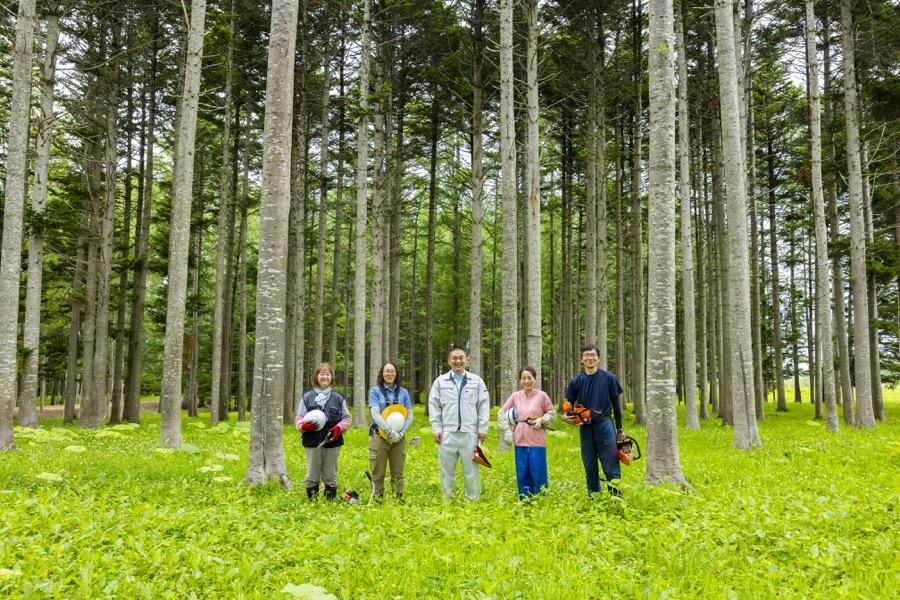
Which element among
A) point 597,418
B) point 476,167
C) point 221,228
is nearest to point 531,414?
point 597,418

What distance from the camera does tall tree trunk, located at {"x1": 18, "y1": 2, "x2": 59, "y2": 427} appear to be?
12.8 meters

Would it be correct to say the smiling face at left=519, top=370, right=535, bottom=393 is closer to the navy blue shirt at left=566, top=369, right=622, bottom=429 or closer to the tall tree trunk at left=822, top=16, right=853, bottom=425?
the navy blue shirt at left=566, top=369, right=622, bottom=429

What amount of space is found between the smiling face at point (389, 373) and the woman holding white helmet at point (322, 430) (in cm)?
64

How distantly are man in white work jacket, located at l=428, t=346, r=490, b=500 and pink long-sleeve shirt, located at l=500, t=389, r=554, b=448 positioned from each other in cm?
44

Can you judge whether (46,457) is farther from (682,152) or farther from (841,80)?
(841,80)

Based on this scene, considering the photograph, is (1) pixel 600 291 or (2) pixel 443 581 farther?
(1) pixel 600 291

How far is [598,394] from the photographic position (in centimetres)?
657

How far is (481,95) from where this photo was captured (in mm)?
16234

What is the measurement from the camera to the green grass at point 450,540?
12.5 feet

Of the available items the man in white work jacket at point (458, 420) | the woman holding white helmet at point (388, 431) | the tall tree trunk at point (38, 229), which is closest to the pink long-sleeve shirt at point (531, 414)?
the man in white work jacket at point (458, 420)

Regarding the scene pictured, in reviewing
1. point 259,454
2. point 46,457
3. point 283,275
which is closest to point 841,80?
point 283,275

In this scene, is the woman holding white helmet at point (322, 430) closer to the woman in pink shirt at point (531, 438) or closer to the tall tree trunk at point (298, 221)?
the woman in pink shirt at point (531, 438)

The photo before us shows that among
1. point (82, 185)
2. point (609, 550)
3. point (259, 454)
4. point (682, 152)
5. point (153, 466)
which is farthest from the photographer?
point (82, 185)

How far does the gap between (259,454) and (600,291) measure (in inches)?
597
